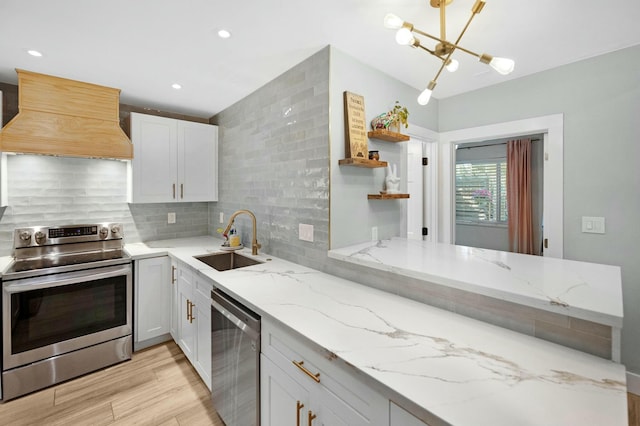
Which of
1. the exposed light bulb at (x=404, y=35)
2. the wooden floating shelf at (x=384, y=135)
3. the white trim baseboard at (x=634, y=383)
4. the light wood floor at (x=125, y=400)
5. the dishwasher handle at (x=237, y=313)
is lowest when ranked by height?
the light wood floor at (x=125, y=400)

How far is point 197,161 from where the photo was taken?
10.6 ft

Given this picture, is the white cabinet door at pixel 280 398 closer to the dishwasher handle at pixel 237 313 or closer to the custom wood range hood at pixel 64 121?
the dishwasher handle at pixel 237 313

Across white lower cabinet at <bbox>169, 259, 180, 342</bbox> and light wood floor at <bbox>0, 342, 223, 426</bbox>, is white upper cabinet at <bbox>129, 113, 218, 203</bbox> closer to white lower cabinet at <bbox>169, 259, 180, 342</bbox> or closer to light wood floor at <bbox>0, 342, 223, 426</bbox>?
white lower cabinet at <bbox>169, 259, 180, 342</bbox>

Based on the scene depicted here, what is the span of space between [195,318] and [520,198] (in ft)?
14.9

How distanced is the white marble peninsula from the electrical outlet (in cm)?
34

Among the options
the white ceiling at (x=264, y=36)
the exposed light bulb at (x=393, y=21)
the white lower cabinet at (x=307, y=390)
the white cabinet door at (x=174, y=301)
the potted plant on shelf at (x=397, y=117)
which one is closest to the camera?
the white lower cabinet at (x=307, y=390)

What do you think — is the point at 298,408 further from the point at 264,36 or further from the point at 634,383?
the point at 634,383

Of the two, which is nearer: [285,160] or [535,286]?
[535,286]

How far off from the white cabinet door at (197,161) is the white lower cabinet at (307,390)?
228cm

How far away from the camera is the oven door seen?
200cm

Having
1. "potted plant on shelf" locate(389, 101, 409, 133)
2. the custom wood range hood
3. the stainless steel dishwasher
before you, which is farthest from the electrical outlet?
the custom wood range hood

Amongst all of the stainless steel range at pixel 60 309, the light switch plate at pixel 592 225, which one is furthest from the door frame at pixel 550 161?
the stainless steel range at pixel 60 309

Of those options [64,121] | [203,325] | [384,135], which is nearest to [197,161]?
[64,121]

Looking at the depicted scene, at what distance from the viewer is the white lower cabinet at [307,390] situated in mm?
934
